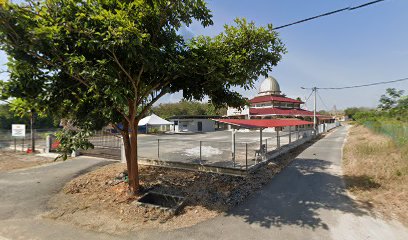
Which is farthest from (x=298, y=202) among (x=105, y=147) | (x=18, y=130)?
(x=18, y=130)

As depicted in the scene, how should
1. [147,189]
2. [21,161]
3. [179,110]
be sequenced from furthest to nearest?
[179,110] < [21,161] < [147,189]

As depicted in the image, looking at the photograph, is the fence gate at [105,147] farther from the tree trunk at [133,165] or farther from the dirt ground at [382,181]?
the dirt ground at [382,181]

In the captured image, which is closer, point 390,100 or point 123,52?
point 123,52

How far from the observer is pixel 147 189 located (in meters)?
8.23

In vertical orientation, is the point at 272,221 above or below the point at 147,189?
below

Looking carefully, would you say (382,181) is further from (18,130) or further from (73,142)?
(18,130)

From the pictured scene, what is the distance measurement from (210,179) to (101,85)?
228 inches

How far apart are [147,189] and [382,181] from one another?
907cm

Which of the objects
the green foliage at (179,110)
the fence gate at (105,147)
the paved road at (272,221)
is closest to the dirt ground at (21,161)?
the fence gate at (105,147)

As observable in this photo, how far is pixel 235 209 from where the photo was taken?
265 inches

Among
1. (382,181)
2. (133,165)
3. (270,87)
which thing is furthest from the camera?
(270,87)

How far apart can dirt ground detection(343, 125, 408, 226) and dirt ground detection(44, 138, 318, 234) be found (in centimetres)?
338

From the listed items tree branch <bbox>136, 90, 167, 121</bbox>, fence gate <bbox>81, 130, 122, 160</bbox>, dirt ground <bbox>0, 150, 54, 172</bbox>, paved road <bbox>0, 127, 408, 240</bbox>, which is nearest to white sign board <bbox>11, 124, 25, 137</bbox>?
dirt ground <bbox>0, 150, 54, 172</bbox>

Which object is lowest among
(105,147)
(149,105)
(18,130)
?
(105,147)
